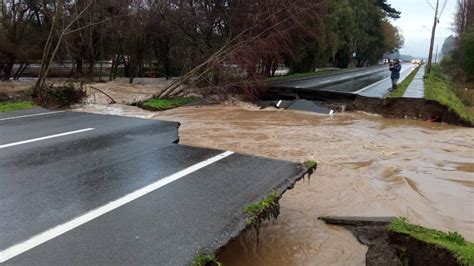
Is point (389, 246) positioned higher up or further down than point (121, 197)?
further down

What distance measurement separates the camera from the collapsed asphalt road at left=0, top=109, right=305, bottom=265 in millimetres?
3562

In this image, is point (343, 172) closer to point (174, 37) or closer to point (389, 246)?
point (389, 246)

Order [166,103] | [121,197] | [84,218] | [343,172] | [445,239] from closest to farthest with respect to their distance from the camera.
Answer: [84,218] < [445,239] < [121,197] < [343,172] < [166,103]

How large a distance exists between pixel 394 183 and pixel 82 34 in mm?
26669

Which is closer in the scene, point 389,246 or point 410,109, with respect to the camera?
point 389,246

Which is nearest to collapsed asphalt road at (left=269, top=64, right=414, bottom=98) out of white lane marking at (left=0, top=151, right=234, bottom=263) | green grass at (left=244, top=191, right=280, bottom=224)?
white lane marking at (left=0, top=151, right=234, bottom=263)

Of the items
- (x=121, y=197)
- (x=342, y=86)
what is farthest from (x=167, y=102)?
(x=121, y=197)

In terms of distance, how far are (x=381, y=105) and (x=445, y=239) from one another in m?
13.8

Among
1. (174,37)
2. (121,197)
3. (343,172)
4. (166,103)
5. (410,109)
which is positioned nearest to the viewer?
(121,197)

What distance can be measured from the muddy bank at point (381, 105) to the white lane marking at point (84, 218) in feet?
41.4

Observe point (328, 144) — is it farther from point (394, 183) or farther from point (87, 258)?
point (87, 258)

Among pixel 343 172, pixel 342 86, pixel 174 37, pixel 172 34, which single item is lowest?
pixel 343 172

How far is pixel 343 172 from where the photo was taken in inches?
348

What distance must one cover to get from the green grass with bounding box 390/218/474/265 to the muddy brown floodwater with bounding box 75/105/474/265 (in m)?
0.62
